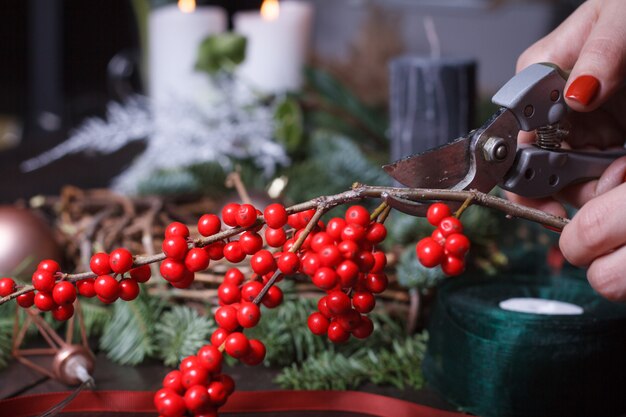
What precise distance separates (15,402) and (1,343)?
11cm

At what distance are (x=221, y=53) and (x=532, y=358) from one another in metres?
0.67

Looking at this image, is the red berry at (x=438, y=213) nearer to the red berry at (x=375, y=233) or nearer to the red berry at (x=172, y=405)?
the red berry at (x=375, y=233)

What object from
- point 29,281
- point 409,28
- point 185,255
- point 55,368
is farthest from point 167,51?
point 409,28

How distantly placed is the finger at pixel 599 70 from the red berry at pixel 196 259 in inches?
8.8

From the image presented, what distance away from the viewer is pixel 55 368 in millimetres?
498

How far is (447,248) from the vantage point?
0.34 m

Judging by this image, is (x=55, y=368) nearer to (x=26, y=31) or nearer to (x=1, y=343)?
(x=1, y=343)

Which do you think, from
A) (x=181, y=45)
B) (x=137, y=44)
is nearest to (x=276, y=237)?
(x=181, y=45)

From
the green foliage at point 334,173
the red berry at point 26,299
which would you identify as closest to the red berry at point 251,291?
the red berry at point 26,299

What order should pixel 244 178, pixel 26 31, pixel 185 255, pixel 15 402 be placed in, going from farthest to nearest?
pixel 26 31, pixel 244 178, pixel 15 402, pixel 185 255

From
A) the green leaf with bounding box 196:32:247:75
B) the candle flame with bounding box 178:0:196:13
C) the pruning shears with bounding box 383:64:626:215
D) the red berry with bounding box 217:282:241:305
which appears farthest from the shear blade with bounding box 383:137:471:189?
the candle flame with bounding box 178:0:196:13

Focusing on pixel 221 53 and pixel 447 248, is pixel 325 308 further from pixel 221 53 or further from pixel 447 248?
pixel 221 53

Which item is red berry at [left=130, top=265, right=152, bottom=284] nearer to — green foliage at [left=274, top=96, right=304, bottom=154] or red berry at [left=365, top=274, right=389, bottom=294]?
red berry at [left=365, top=274, right=389, bottom=294]

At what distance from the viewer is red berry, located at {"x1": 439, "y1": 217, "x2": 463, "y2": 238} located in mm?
343
